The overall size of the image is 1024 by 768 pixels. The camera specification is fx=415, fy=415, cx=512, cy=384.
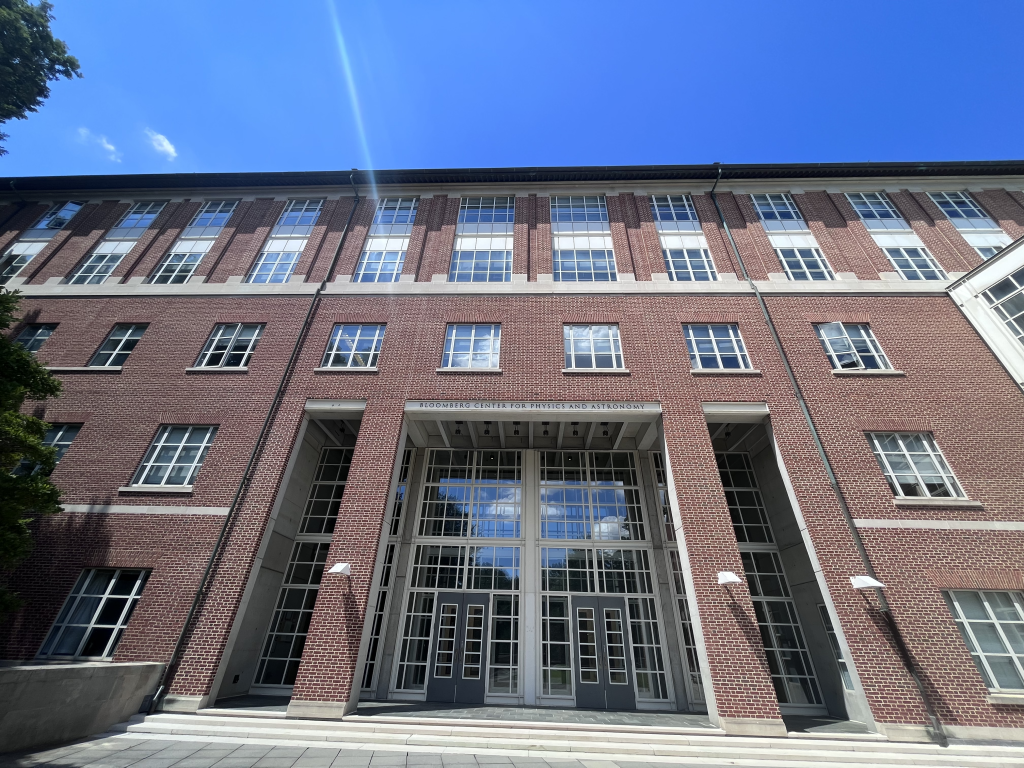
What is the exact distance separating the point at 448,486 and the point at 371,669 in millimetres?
6003

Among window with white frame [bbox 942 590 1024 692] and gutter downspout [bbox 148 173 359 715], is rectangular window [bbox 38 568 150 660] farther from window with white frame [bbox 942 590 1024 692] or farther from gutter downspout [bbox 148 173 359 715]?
window with white frame [bbox 942 590 1024 692]

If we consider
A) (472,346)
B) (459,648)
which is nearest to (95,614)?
(459,648)

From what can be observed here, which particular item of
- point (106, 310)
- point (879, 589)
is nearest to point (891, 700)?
point (879, 589)

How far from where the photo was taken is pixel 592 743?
850cm

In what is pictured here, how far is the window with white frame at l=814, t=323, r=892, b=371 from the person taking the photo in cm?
1383

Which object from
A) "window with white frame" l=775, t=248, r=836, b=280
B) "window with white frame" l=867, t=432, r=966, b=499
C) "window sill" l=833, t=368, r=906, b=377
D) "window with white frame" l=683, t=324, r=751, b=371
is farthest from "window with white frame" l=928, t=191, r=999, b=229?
"window with white frame" l=683, t=324, r=751, b=371

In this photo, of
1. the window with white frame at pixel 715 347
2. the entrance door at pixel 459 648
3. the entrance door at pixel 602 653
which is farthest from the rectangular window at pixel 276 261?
the entrance door at pixel 602 653

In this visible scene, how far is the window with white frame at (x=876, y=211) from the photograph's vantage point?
1753 cm

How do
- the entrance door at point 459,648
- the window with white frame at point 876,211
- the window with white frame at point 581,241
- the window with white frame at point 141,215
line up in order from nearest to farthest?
the entrance door at point 459,648
the window with white frame at point 581,241
the window with white frame at point 876,211
the window with white frame at point 141,215

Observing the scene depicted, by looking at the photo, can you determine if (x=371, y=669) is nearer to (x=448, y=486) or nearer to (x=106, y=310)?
(x=448, y=486)

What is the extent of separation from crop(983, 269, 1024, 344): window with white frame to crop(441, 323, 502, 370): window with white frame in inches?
660

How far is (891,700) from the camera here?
9.19 meters

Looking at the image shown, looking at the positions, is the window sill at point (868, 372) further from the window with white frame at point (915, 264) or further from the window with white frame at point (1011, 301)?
the window with white frame at point (915, 264)

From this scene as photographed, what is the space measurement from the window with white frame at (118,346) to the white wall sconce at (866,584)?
2335 centimetres
